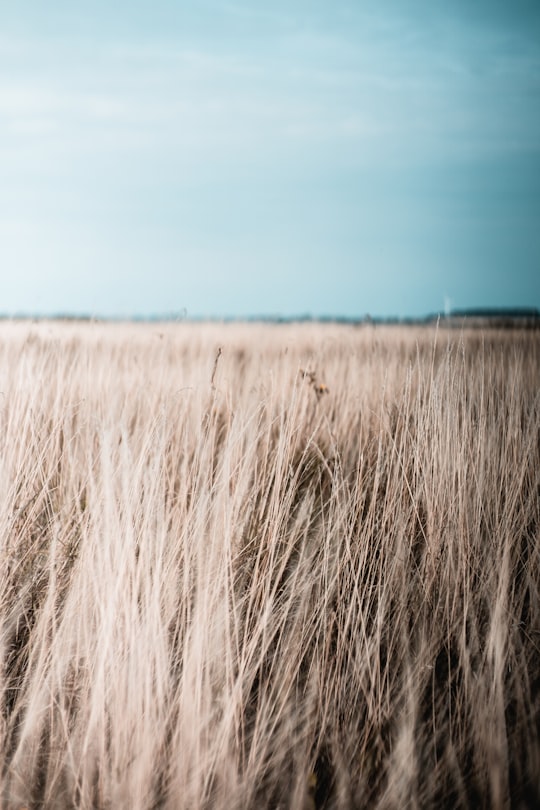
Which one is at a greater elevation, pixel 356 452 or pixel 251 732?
pixel 356 452

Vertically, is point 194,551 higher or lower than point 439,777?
higher

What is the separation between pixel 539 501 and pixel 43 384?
1.84 m

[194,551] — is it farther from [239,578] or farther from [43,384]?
[43,384]

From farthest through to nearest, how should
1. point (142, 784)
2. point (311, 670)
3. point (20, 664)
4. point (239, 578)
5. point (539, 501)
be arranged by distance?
1. point (539, 501)
2. point (239, 578)
3. point (20, 664)
4. point (311, 670)
5. point (142, 784)

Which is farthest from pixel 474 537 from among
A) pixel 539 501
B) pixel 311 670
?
pixel 311 670

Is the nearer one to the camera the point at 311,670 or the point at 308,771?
the point at 308,771

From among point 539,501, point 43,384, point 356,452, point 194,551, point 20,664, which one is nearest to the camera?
point 20,664

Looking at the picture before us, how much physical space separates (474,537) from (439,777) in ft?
2.21

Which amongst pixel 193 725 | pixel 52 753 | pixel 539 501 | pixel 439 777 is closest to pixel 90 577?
pixel 52 753

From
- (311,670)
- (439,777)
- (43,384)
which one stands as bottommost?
(439,777)

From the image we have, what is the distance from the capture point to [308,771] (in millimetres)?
1061

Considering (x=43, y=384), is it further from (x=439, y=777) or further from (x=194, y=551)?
(x=439, y=777)

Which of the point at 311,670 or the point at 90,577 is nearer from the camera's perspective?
the point at 311,670

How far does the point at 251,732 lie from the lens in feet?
3.90
